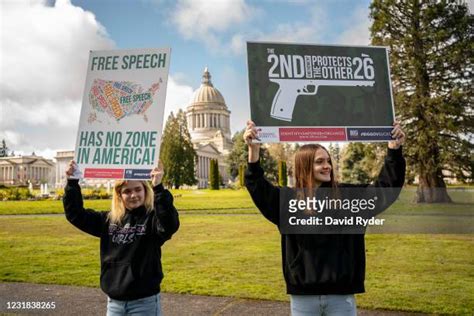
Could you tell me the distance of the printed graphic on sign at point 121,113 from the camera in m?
3.83

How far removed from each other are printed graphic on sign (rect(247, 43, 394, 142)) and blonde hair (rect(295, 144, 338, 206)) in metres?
0.50

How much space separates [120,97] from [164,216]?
1246mm

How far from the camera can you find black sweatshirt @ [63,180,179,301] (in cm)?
333

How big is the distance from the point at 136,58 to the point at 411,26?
2468 centimetres

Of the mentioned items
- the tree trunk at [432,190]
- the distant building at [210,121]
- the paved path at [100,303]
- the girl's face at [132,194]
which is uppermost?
the distant building at [210,121]

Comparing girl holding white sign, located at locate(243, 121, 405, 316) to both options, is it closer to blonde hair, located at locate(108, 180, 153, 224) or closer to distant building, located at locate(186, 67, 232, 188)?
blonde hair, located at locate(108, 180, 153, 224)

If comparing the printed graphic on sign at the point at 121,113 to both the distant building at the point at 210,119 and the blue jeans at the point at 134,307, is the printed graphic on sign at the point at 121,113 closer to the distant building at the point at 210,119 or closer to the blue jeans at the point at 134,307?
A: the blue jeans at the point at 134,307

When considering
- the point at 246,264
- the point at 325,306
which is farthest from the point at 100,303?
the point at 325,306

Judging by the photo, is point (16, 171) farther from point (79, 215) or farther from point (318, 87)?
point (318, 87)

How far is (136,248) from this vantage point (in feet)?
11.2

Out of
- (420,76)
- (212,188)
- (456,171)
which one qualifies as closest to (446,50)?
(420,76)

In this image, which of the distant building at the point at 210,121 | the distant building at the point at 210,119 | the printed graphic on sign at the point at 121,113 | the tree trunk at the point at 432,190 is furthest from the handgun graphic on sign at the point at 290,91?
the distant building at the point at 210,119

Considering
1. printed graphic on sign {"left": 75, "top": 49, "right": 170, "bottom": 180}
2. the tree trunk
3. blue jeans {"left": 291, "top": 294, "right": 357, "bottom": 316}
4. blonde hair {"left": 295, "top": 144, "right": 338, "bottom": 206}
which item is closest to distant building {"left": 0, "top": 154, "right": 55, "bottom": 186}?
printed graphic on sign {"left": 75, "top": 49, "right": 170, "bottom": 180}

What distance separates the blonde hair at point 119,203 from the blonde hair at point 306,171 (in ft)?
3.90
